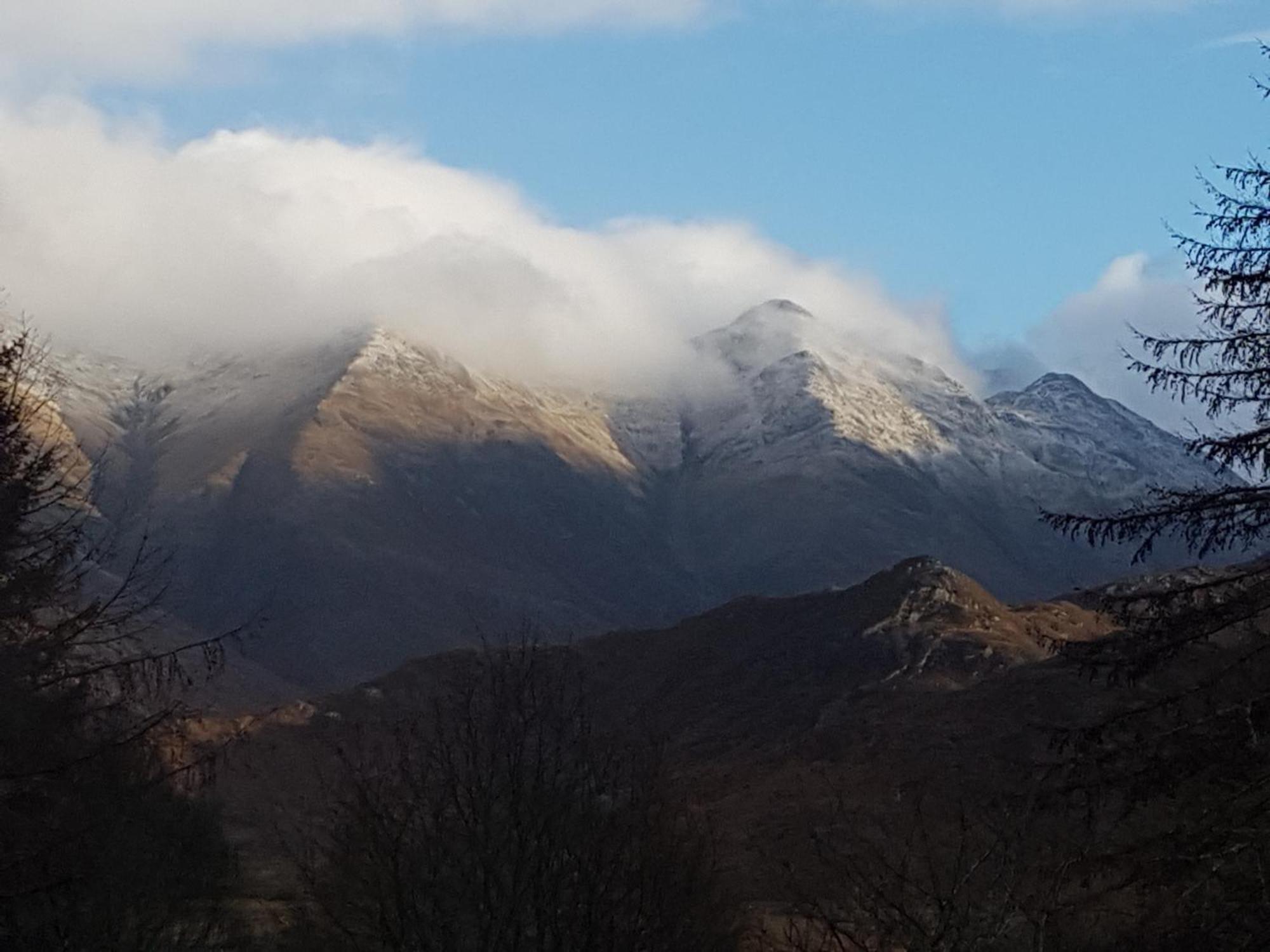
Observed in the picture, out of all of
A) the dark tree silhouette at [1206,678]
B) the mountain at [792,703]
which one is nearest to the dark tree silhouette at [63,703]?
the dark tree silhouette at [1206,678]

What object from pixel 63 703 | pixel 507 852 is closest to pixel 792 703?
→ pixel 507 852

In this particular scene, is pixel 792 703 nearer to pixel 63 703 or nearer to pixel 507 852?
pixel 507 852

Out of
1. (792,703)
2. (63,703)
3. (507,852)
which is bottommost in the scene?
(507,852)

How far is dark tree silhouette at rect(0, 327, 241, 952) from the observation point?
14.8 m

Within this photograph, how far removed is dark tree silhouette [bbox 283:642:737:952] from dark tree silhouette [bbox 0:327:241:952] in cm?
237

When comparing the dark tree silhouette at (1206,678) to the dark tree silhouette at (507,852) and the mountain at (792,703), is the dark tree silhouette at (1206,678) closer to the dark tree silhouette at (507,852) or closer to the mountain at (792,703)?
the dark tree silhouette at (507,852)

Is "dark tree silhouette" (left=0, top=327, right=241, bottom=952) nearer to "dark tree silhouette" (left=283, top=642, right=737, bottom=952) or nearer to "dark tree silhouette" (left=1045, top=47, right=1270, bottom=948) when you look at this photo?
"dark tree silhouette" (left=283, top=642, right=737, bottom=952)

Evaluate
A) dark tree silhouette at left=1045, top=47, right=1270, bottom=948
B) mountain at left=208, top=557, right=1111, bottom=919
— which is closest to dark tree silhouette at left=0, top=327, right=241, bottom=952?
dark tree silhouette at left=1045, top=47, right=1270, bottom=948

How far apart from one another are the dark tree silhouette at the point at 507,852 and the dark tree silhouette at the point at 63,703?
7.77 feet

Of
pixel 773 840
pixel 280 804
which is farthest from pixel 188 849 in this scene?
pixel 280 804

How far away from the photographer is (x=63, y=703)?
52.8 feet

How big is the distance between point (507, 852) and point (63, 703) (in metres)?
5.07

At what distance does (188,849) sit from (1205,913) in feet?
67.3

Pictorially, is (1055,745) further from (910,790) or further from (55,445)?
(910,790)
